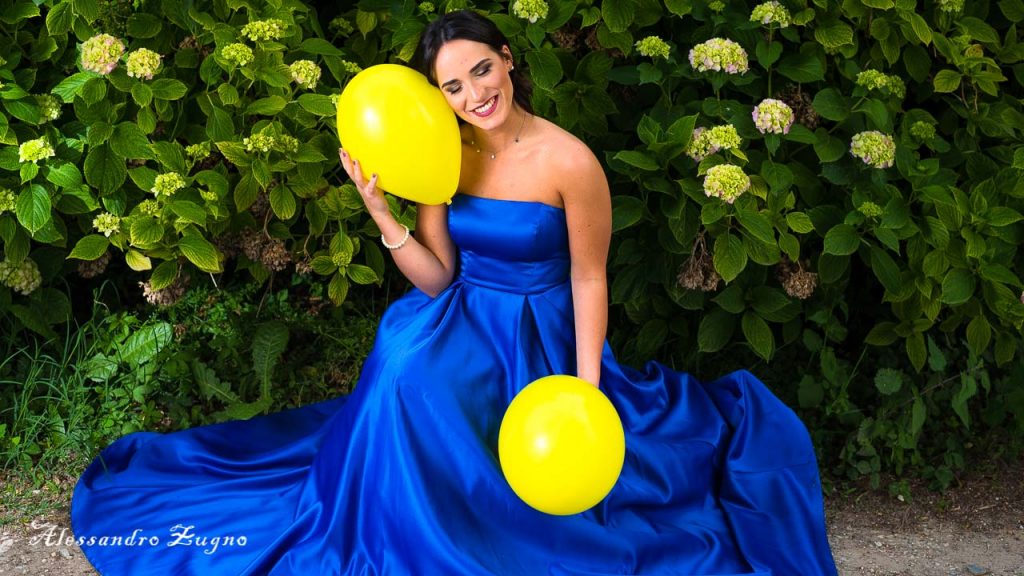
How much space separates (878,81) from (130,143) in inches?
79.6

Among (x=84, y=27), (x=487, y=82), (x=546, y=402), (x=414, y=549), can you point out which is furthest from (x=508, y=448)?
(x=84, y=27)

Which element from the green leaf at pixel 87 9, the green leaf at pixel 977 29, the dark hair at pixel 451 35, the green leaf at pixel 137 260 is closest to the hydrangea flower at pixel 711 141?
the dark hair at pixel 451 35

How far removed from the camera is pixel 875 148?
2906 mm

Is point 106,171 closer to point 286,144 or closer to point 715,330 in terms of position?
point 286,144

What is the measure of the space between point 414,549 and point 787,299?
4.34 feet

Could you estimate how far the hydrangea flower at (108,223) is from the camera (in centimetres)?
305

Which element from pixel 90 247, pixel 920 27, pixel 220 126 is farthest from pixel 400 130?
pixel 920 27

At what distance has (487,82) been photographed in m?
2.44

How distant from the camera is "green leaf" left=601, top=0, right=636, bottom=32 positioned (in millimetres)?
2990

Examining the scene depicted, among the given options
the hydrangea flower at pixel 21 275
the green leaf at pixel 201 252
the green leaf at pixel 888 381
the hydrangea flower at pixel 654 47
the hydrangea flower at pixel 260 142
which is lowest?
the hydrangea flower at pixel 21 275

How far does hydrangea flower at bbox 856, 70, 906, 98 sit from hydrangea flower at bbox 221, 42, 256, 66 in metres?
1.63

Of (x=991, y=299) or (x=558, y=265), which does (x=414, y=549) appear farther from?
(x=991, y=299)

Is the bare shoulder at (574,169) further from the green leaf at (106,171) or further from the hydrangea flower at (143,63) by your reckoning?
the green leaf at (106,171)

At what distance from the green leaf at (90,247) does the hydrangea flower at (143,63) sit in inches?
19.2
